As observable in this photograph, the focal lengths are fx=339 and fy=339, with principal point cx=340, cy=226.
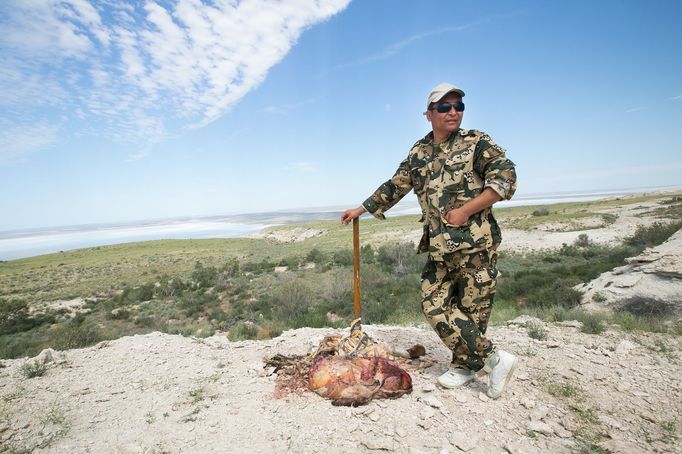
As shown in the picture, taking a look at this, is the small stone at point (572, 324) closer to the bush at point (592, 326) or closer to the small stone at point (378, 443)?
the bush at point (592, 326)

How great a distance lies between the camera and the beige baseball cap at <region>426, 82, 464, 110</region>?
272cm

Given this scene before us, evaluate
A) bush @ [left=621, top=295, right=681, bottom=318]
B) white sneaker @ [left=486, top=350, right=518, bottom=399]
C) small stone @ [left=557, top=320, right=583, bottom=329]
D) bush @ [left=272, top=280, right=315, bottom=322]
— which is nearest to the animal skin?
white sneaker @ [left=486, top=350, right=518, bottom=399]

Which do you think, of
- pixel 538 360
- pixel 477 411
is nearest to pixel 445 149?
pixel 477 411

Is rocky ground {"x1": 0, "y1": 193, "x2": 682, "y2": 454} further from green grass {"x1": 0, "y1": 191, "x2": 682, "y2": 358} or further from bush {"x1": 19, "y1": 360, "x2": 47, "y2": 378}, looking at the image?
green grass {"x1": 0, "y1": 191, "x2": 682, "y2": 358}

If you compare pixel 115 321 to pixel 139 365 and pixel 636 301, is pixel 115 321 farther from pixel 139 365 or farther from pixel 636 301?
pixel 636 301

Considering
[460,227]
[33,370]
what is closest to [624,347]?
[460,227]

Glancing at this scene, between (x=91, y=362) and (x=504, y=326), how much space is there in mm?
5771

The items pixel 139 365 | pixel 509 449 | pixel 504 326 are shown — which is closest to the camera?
pixel 509 449

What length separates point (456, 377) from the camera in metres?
3.06

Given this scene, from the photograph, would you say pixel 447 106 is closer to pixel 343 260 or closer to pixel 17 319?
pixel 17 319

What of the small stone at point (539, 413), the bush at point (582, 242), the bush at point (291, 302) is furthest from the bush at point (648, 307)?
the bush at point (582, 242)

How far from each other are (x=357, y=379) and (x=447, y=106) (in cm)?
246

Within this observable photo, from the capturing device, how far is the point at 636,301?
668 cm

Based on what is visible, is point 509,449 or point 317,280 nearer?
point 509,449
